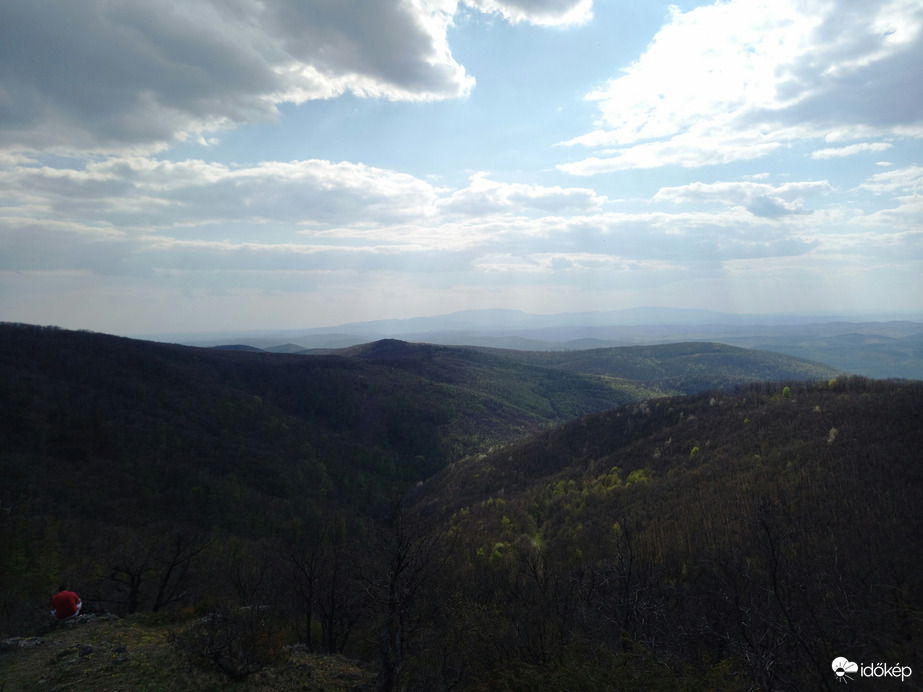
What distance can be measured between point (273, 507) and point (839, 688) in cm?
8731

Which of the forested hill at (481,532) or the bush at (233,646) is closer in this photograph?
the bush at (233,646)

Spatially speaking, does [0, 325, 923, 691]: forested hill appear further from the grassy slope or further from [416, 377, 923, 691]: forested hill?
the grassy slope

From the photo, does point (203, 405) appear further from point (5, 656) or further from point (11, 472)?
point (5, 656)

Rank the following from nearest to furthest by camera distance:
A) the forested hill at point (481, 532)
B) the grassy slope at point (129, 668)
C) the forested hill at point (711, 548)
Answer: the grassy slope at point (129, 668) < the forested hill at point (711, 548) < the forested hill at point (481, 532)

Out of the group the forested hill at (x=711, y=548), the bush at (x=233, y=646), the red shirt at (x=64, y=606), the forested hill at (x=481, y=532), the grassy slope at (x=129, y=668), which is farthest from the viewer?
the red shirt at (x=64, y=606)

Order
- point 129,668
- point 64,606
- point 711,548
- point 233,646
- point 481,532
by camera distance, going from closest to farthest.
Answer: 1. point 129,668
2. point 233,646
3. point 64,606
4. point 711,548
5. point 481,532

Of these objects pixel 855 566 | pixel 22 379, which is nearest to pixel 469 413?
pixel 22 379

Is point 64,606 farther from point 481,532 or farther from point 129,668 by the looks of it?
point 481,532

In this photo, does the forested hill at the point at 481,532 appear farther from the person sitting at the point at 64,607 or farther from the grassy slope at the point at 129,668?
the person sitting at the point at 64,607

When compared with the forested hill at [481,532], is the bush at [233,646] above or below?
above

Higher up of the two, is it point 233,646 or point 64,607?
point 233,646

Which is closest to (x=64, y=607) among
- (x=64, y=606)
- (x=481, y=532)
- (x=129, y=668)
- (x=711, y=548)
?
(x=64, y=606)

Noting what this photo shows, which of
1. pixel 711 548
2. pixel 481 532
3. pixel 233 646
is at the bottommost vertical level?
pixel 481 532

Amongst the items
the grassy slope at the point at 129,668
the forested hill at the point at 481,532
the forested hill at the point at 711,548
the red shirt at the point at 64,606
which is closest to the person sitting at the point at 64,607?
the red shirt at the point at 64,606
